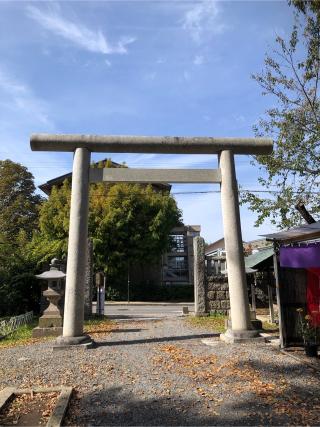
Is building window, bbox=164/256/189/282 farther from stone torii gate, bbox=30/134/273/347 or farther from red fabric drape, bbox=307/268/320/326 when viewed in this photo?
red fabric drape, bbox=307/268/320/326

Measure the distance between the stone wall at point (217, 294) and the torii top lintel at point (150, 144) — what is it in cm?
656

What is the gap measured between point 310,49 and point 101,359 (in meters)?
12.3

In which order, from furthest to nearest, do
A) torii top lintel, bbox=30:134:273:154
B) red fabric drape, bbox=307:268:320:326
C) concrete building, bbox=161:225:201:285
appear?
concrete building, bbox=161:225:201:285 < torii top lintel, bbox=30:134:273:154 < red fabric drape, bbox=307:268:320:326

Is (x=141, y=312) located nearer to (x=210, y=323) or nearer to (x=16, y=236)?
(x=210, y=323)

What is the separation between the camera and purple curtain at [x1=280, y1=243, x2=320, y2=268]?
725 centimetres

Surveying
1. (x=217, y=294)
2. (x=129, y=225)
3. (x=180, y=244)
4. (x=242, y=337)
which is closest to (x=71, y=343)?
(x=242, y=337)

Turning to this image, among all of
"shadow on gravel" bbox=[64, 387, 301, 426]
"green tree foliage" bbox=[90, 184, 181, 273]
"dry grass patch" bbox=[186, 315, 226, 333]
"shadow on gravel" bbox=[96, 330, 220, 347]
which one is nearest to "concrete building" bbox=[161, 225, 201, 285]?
"green tree foliage" bbox=[90, 184, 181, 273]

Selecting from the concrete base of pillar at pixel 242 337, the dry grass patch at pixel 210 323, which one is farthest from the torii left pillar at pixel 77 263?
the dry grass patch at pixel 210 323

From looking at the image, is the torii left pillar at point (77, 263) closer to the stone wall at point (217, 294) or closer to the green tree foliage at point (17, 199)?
the stone wall at point (217, 294)

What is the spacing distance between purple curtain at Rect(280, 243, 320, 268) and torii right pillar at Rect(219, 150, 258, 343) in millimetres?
1355

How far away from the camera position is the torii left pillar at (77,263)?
8.32m

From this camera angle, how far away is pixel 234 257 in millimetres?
8914

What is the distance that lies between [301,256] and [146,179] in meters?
4.18

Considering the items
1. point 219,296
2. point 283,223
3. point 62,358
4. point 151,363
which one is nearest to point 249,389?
→ point 151,363
